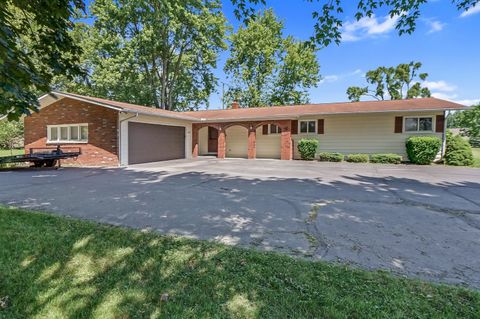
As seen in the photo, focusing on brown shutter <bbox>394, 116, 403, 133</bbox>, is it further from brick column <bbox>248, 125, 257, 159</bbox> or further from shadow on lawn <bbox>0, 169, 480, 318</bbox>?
shadow on lawn <bbox>0, 169, 480, 318</bbox>

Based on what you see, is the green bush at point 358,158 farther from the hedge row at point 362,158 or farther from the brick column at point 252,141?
the brick column at point 252,141

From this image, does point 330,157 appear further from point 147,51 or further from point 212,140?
point 147,51

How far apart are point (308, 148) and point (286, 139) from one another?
152 cm

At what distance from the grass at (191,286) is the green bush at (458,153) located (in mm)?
14273

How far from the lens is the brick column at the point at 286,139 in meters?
16.5

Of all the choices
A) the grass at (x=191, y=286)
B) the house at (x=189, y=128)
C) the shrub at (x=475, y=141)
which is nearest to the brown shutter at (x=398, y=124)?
the house at (x=189, y=128)

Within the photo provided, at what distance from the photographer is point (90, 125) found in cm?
1366

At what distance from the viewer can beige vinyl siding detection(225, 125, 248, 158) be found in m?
20.0

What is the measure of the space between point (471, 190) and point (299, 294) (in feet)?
25.0

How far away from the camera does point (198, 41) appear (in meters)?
25.8

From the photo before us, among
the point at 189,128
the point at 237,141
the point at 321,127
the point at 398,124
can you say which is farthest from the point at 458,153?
the point at 189,128

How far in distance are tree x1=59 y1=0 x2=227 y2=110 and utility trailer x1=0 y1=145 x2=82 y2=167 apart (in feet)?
38.4

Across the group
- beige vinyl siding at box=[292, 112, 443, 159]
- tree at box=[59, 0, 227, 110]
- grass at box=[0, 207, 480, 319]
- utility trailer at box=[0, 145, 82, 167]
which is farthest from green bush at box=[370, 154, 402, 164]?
tree at box=[59, 0, 227, 110]

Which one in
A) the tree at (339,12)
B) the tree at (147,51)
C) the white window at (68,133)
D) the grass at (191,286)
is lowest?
the grass at (191,286)
